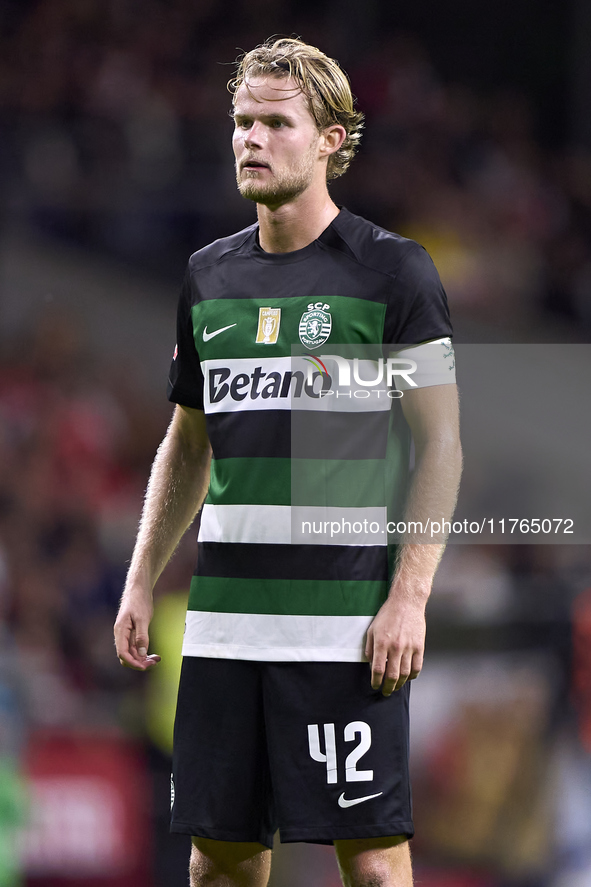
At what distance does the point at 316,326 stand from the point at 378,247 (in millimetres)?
207

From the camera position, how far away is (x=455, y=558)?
4672mm

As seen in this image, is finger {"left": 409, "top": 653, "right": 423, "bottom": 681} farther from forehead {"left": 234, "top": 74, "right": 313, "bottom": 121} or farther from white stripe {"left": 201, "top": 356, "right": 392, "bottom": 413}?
forehead {"left": 234, "top": 74, "right": 313, "bottom": 121}

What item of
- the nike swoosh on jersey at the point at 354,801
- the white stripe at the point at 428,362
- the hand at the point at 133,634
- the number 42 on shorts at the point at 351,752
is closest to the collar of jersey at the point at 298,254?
the white stripe at the point at 428,362

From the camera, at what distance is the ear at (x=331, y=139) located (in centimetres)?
221

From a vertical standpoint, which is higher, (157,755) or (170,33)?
(170,33)

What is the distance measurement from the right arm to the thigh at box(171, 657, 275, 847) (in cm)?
26

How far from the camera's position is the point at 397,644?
197 cm

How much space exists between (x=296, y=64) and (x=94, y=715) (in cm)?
230

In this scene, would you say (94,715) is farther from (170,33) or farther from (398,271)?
(170,33)

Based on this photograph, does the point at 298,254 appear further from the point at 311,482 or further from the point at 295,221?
the point at 311,482

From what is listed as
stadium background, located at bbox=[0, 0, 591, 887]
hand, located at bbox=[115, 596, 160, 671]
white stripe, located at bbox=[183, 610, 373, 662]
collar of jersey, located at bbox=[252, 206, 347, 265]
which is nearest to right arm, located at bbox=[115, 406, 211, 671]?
hand, located at bbox=[115, 596, 160, 671]

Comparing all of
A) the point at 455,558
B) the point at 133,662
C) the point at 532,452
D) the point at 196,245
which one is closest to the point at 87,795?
the point at 133,662

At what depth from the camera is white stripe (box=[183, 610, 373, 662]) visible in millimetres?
2051

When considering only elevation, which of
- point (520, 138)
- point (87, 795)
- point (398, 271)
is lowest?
point (87, 795)
